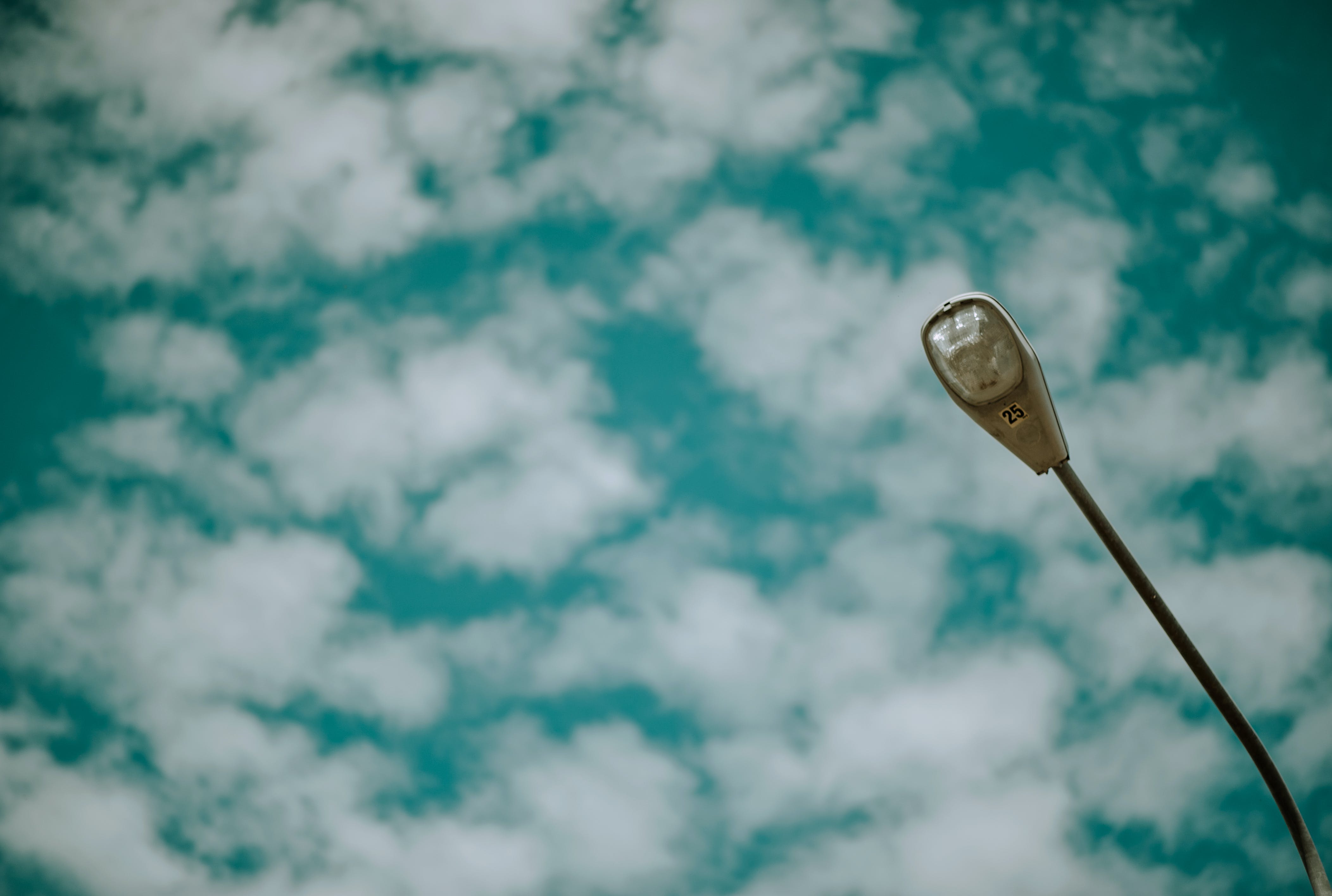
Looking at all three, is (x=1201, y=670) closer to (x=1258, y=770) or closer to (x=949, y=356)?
(x=1258, y=770)

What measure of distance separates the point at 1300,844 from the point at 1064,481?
8.18 ft

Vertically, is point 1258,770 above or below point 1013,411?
below

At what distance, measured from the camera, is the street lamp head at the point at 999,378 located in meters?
5.33

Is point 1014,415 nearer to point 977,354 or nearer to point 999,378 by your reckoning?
point 999,378

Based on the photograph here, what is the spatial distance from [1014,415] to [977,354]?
0.40 metres

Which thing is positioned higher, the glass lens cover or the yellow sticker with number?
the glass lens cover

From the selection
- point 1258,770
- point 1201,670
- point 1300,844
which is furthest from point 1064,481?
point 1300,844

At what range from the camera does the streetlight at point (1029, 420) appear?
17.3ft

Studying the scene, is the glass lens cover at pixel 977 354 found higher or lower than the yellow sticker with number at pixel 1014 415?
higher

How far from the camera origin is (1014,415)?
5387mm

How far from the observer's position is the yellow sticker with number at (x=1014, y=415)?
5.37 metres

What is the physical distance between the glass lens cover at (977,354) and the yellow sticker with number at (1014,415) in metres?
0.08

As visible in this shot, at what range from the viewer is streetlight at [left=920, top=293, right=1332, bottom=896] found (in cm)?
526

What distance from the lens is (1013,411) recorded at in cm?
538
